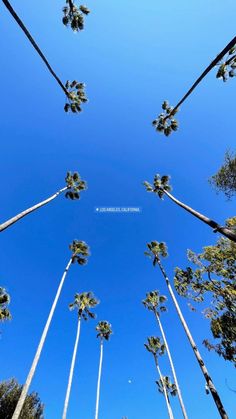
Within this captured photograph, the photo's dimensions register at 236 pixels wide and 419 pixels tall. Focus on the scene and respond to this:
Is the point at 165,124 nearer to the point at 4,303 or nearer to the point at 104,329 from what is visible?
the point at 4,303

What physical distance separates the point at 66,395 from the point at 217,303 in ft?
53.7

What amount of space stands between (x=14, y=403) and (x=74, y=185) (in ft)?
80.1

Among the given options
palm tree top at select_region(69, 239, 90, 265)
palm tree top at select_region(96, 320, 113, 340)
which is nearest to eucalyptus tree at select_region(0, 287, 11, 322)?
palm tree top at select_region(69, 239, 90, 265)

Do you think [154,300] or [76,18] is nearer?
[76,18]

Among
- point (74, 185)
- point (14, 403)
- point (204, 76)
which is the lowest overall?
point (204, 76)

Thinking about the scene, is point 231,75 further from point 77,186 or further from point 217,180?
point 77,186

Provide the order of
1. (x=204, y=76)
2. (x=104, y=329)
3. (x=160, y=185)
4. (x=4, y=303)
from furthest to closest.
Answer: (x=104, y=329) < (x=160, y=185) < (x=4, y=303) < (x=204, y=76)

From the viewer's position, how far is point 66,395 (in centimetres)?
2256

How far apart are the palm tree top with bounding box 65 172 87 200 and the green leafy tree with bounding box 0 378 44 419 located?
22.2 m

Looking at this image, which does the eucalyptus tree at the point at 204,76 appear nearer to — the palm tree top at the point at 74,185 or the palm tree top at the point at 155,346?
the palm tree top at the point at 74,185

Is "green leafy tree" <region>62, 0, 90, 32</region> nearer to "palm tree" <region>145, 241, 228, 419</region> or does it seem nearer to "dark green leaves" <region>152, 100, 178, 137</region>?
"dark green leaves" <region>152, 100, 178, 137</region>

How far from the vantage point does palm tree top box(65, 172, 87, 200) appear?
25891mm

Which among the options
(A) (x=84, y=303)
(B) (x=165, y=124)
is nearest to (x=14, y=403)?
(A) (x=84, y=303)

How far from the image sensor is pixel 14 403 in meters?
26.6
